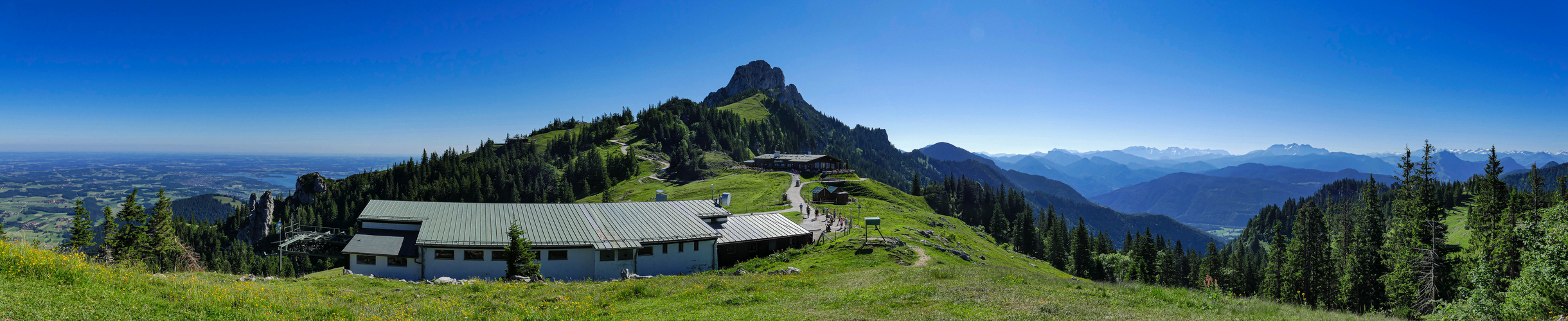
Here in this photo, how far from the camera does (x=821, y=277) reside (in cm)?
2850

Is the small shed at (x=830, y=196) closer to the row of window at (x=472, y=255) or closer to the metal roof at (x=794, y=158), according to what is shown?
the metal roof at (x=794, y=158)

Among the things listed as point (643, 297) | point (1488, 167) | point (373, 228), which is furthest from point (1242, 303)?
point (1488, 167)

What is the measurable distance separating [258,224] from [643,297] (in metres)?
187

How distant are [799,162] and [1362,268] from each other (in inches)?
3979

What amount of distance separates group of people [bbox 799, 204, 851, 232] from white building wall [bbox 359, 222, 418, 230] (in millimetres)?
36199

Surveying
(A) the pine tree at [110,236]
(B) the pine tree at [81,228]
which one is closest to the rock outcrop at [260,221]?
(B) the pine tree at [81,228]

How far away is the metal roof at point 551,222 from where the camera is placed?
39438mm

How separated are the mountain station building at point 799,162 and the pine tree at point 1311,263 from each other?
87.1 m

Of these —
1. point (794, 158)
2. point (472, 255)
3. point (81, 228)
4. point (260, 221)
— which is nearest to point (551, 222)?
point (472, 255)

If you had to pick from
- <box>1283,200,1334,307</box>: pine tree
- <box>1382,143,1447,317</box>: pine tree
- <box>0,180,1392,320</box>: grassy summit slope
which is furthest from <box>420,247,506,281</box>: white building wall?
<box>1283,200,1334,307</box>: pine tree

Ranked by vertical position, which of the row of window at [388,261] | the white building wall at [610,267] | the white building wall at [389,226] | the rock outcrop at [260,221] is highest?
the white building wall at [389,226]

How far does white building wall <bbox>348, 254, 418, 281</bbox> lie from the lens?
38.5 meters

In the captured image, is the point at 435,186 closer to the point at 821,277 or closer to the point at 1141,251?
the point at 821,277

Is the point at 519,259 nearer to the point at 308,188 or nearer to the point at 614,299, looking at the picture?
the point at 614,299
